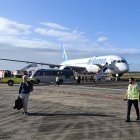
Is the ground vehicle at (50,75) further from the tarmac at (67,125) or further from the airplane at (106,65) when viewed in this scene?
the tarmac at (67,125)

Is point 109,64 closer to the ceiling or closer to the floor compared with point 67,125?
closer to the ceiling

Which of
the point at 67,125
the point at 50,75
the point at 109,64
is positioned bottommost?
the point at 67,125

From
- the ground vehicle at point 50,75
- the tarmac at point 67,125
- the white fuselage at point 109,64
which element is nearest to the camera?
the tarmac at point 67,125

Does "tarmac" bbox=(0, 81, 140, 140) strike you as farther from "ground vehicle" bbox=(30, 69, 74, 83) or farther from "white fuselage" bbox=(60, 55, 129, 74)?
"white fuselage" bbox=(60, 55, 129, 74)

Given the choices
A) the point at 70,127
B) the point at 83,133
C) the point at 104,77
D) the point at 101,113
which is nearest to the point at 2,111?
the point at 101,113

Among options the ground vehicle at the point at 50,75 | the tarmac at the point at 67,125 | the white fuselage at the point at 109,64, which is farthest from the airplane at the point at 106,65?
the tarmac at the point at 67,125

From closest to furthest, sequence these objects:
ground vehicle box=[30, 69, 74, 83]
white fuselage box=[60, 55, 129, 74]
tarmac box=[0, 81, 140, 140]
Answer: tarmac box=[0, 81, 140, 140] < ground vehicle box=[30, 69, 74, 83] < white fuselage box=[60, 55, 129, 74]

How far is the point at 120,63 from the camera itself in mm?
62438

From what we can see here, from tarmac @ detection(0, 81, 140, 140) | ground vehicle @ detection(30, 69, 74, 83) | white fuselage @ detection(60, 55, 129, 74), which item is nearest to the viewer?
tarmac @ detection(0, 81, 140, 140)

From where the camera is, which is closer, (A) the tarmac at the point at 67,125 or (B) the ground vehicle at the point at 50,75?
(A) the tarmac at the point at 67,125

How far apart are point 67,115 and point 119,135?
5.43m

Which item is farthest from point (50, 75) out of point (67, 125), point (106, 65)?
point (67, 125)

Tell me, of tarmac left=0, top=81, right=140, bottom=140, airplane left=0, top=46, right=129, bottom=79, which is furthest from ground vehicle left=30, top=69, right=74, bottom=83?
tarmac left=0, top=81, right=140, bottom=140

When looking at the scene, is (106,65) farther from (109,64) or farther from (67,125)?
(67,125)
